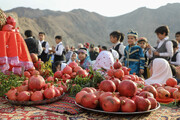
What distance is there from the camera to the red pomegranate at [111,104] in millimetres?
1393

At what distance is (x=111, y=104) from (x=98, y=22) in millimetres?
66525

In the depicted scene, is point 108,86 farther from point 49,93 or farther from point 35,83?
point 35,83

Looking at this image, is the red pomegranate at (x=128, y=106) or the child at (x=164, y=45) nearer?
the red pomegranate at (x=128, y=106)

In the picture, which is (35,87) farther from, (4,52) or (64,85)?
(4,52)

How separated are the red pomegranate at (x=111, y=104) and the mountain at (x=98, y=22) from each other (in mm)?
41100

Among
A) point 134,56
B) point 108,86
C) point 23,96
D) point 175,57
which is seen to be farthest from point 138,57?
point 23,96

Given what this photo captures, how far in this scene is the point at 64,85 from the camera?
7.11 ft

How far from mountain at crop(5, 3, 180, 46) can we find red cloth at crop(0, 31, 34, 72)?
130 ft

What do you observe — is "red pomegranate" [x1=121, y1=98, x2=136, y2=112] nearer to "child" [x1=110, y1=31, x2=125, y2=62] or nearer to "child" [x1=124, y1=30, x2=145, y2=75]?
"child" [x1=124, y1=30, x2=145, y2=75]

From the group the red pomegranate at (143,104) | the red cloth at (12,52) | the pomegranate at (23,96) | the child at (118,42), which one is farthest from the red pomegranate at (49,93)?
the child at (118,42)

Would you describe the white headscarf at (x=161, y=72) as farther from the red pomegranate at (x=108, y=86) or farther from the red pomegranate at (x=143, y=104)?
the red pomegranate at (x=143, y=104)

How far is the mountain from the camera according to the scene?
4594cm

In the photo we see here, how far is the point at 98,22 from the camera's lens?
66125 mm

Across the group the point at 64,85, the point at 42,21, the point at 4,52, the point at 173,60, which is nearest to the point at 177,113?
the point at 64,85
